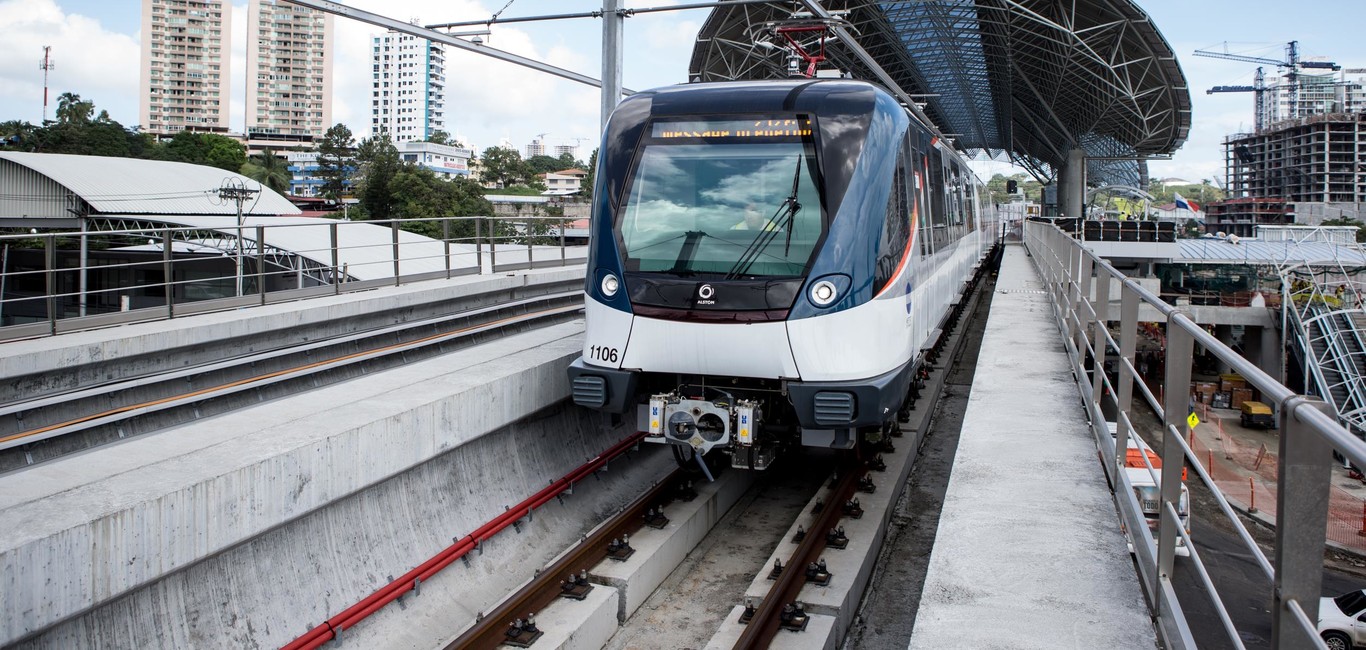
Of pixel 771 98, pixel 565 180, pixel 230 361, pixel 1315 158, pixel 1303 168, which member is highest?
pixel 565 180

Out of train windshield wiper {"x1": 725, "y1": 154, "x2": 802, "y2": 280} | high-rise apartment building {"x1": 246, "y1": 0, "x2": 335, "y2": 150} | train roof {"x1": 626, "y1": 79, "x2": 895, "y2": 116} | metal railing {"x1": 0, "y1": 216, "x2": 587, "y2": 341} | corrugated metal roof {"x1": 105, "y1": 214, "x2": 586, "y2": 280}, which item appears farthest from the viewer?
high-rise apartment building {"x1": 246, "y1": 0, "x2": 335, "y2": 150}

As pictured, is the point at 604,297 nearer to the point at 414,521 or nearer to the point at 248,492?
the point at 414,521

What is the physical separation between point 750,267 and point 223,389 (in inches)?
196

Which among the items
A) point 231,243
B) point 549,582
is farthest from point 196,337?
point 231,243

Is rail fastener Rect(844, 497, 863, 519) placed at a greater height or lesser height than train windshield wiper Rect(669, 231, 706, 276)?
lesser

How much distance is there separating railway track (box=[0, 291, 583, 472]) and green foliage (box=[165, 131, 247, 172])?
7452 cm

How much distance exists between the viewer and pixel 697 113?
27.3ft

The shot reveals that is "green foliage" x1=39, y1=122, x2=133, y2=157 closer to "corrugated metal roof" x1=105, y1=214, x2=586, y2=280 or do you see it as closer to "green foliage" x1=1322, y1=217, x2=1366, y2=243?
"corrugated metal roof" x1=105, y1=214, x2=586, y2=280

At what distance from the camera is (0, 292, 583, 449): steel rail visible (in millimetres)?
7306

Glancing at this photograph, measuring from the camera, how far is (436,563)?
24.2 ft

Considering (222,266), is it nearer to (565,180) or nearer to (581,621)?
(581,621)

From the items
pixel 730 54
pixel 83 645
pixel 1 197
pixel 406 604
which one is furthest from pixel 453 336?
pixel 730 54

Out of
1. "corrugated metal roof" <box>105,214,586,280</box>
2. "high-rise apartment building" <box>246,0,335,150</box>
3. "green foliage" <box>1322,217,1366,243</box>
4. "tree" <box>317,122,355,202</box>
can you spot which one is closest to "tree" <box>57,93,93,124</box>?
"tree" <box>317,122,355,202</box>

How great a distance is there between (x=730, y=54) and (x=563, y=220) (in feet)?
108
